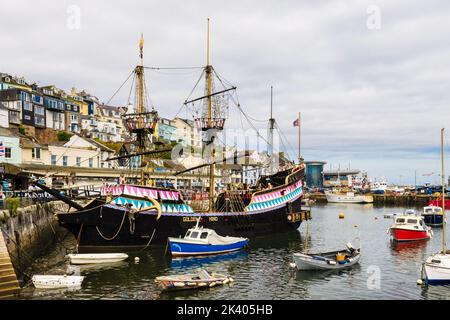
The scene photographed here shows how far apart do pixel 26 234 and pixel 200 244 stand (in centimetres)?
1435

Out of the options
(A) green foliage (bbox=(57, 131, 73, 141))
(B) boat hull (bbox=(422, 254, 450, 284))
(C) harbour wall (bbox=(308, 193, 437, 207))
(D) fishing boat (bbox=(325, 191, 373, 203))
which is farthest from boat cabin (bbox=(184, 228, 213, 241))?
(D) fishing boat (bbox=(325, 191, 373, 203))

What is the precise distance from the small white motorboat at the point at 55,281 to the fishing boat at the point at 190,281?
5206 millimetres

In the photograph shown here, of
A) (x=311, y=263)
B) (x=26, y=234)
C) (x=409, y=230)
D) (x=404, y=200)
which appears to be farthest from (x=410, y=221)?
(x=404, y=200)

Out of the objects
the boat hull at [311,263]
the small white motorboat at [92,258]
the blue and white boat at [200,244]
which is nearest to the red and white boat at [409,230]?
the boat hull at [311,263]

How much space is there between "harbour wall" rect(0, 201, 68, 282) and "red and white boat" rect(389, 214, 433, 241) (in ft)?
124

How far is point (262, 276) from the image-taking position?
30000 millimetres

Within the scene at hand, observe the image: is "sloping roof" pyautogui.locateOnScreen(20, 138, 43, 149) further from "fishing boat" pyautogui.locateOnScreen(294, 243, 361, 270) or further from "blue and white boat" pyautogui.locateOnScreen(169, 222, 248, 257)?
"fishing boat" pyautogui.locateOnScreen(294, 243, 361, 270)

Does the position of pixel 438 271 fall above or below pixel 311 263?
above

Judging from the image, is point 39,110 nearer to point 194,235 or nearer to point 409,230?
point 194,235

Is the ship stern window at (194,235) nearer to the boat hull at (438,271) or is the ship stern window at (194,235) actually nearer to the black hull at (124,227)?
the black hull at (124,227)

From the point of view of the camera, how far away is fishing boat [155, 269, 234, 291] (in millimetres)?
25062
